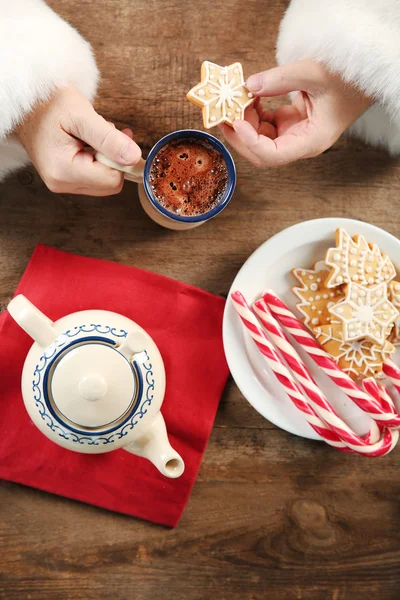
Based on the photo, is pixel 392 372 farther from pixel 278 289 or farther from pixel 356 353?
pixel 278 289

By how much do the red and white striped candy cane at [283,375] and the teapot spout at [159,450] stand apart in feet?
0.88

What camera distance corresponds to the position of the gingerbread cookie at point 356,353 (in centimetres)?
111

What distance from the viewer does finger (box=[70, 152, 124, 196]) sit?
954mm

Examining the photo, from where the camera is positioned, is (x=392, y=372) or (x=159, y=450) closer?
(x=159, y=450)

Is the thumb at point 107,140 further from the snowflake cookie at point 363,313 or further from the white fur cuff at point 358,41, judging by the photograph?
the snowflake cookie at point 363,313

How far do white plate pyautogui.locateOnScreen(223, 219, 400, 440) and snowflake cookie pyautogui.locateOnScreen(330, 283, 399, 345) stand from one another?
12 cm

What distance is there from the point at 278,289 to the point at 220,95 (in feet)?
1.48

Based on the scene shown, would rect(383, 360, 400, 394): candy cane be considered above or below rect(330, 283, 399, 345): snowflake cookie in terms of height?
below

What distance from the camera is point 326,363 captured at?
1.10 m

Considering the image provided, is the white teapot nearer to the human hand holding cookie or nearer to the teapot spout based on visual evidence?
the teapot spout

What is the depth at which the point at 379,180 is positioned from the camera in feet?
4.02

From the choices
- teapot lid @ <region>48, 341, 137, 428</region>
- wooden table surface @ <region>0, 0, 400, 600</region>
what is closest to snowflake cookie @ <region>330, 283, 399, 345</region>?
wooden table surface @ <region>0, 0, 400, 600</region>

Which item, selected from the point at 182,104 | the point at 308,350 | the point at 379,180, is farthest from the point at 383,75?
the point at 308,350

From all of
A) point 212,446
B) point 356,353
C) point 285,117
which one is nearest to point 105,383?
point 212,446
